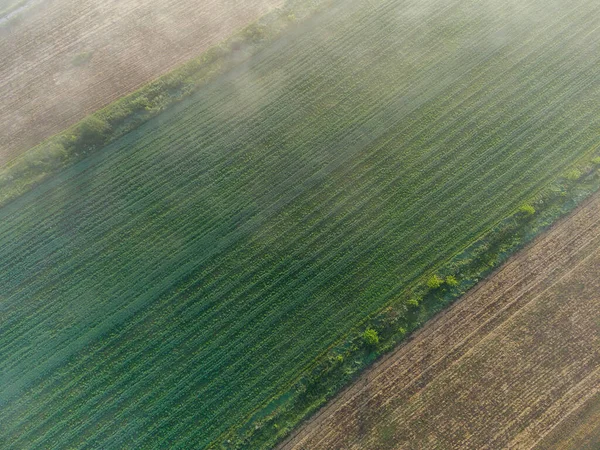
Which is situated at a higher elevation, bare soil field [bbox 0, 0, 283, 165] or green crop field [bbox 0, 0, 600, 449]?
bare soil field [bbox 0, 0, 283, 165]

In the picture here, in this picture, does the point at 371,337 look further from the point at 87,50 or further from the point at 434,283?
the point at 87,50

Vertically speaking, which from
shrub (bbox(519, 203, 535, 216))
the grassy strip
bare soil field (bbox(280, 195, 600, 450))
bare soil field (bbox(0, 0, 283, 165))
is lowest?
bare soil field (bbox(280, 195, 600, 450))

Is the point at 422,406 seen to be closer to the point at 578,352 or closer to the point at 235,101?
the point at 578,352

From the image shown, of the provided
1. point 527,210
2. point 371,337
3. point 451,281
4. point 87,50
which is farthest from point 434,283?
point 87,50

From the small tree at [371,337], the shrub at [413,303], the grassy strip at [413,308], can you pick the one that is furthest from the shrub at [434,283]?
the small tree at [371,337]

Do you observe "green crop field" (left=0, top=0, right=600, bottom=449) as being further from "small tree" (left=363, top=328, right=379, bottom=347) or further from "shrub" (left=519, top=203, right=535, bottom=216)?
"small tree" (left=363, top=328, right=379, bottom=347)

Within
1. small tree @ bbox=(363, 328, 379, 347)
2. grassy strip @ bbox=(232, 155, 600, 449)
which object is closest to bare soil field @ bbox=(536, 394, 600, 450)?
grassy strip @ bbox=(232, 155, 600, 449)
